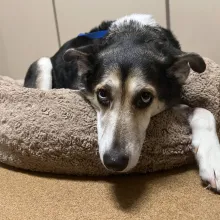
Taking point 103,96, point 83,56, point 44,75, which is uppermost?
point 83,56

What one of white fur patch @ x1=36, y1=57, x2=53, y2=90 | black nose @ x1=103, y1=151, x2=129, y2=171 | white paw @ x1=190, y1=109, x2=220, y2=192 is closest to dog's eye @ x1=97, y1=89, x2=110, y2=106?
black nose @ x1=103, y1=151, x2=129, y2=171

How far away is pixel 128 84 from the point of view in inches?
68.9

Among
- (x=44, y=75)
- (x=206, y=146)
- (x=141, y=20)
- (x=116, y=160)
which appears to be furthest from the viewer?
(x=44, y=75)

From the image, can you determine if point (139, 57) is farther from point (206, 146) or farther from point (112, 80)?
point (206, 146)

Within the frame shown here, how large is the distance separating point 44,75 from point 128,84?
1081 mm

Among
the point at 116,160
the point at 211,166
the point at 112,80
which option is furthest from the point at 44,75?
the point at 211,166

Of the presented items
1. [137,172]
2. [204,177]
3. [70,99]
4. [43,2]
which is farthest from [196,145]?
[43,2]

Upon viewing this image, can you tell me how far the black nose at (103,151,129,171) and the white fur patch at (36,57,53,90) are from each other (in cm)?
117

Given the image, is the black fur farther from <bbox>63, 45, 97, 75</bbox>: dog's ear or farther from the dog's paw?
the dog's paw

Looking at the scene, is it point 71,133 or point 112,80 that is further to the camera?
point 71,133

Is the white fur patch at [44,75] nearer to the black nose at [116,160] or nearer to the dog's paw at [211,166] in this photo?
the black nose at [116,160]

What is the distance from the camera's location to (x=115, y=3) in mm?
3311

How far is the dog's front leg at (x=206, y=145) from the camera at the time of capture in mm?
1666

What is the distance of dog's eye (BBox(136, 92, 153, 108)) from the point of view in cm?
177
